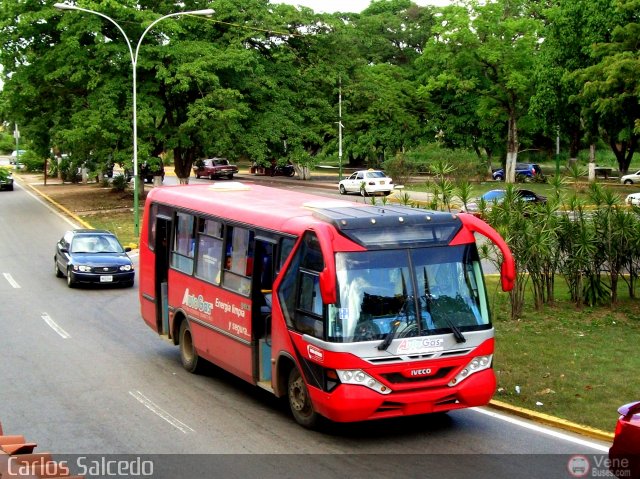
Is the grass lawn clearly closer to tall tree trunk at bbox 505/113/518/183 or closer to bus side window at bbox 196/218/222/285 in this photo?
bus side window at bbox 196/218/222/285

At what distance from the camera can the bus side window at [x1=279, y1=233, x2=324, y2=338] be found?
37.3 feet

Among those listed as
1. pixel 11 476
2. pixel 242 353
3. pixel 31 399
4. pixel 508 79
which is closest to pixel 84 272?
pixel 31 399

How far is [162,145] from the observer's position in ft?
156

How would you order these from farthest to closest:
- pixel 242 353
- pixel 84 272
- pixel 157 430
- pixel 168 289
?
pixel 84 272, pixel 168 289, pixel 242 353, pixel 157 430

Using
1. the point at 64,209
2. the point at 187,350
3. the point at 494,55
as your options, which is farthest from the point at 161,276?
the point at 494,55

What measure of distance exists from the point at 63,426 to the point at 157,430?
1331 millimetres

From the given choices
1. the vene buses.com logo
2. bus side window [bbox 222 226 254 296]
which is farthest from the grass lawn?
bus side window [bbox 222 226 254 296]

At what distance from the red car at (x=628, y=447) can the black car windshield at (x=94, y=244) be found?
65.0ft

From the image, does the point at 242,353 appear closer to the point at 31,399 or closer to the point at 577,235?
the point at 31,399

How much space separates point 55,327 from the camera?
20078mm

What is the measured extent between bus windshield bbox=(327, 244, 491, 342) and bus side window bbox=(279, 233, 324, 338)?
0.34 meters

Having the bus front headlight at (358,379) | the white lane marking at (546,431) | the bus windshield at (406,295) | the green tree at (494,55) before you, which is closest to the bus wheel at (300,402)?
the bus front headlight at (358,379)

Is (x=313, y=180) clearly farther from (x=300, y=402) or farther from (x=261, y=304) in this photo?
(x=300, y=402)

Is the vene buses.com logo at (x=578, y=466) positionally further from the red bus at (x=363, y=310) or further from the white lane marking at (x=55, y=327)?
the white lane marking at (x=55, y=327)
